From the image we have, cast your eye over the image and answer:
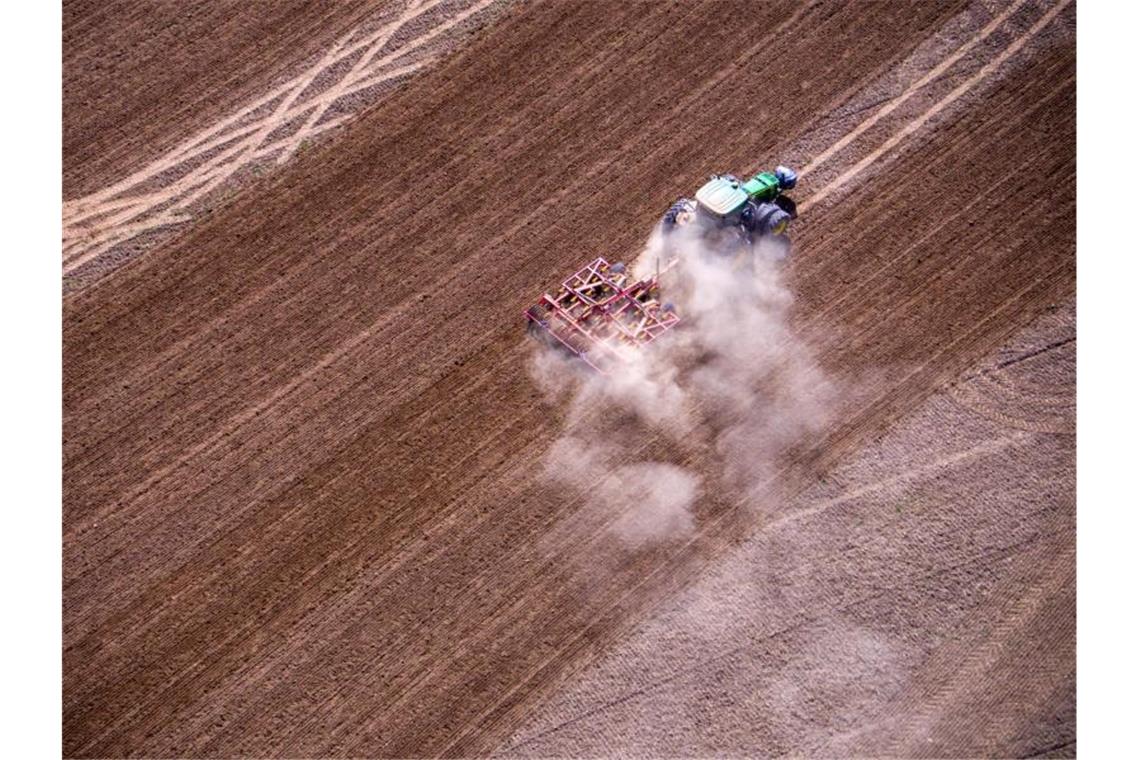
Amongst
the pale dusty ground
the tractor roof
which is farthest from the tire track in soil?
the pale dusty ground

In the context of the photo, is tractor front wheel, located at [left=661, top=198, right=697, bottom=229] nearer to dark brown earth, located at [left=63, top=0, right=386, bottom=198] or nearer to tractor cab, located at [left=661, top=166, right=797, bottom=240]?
tractor cab, located at [left=661, top=166, right=797, bottom=240]

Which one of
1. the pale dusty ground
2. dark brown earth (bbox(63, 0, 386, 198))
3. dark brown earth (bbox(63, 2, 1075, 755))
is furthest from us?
dark brown earth (bbox(63, 0, 386, 198))

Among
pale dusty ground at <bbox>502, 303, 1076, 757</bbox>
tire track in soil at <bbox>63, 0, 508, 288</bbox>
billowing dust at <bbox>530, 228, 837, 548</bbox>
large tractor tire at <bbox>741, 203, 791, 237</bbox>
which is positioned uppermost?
tire track in soil at <bbox>63, 0, 508, 288</bbox>

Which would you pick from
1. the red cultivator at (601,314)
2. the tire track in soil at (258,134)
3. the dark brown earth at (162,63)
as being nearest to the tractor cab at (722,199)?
the red cultivator at (601,314)

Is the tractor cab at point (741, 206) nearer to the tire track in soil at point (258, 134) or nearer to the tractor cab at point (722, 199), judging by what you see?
the tractor cab at point (722, 199)

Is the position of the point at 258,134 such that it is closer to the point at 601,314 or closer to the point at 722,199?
the point at 601,314

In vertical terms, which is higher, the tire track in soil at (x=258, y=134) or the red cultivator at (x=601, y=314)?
the tire track in soil at (x=258, y=134)

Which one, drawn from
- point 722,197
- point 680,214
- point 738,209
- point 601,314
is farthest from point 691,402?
point 722,197
